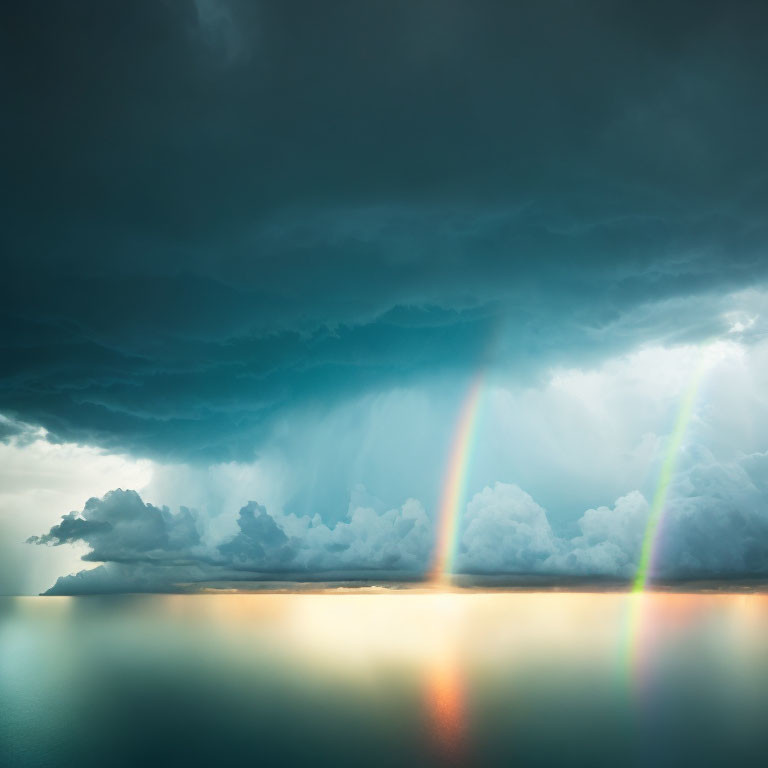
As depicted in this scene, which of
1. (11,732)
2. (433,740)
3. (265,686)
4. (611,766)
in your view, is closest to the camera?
(611,766)

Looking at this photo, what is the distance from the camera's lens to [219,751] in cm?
11062

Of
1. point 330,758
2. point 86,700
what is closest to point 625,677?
point 330,758

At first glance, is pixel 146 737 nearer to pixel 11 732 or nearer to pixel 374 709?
pixel 11 732

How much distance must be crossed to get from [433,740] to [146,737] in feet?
185

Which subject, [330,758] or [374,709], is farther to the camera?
[374,709]

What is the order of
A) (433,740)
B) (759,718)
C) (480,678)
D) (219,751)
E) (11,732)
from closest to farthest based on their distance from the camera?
(219,751)
(433,740)
(11,732)
(759,718)
(480,678)

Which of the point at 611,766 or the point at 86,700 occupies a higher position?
the point at 611,766

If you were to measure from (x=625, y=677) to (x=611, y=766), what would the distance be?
10863 centimetres

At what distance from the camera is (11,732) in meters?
129

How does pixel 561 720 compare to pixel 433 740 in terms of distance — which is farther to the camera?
pixel 561 720

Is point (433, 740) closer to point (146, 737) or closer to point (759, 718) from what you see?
point (146, 737)

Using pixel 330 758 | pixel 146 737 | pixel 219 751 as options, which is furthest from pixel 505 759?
pixel 146 737

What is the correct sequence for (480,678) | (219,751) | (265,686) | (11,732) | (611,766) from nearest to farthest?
(611,766), (219,751), (11,732), (265,686), (480,678)

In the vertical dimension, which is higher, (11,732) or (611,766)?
(611,766)
